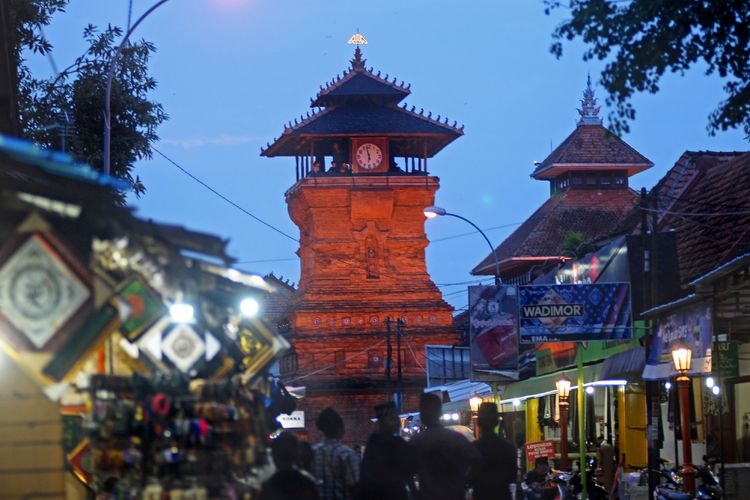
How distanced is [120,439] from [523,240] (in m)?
66.1

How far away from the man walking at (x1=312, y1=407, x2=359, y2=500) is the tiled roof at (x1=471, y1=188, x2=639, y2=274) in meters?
59.2

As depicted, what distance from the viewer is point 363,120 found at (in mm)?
84750


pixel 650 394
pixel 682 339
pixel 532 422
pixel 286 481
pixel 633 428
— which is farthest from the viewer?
pixel 532 422

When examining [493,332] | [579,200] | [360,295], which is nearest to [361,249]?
[360,295]

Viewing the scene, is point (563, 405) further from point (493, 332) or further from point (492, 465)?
point (492, 465)

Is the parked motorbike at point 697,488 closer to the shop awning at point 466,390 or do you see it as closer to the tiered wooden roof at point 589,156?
the shop awning at point 466,390

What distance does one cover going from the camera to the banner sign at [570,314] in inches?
1117

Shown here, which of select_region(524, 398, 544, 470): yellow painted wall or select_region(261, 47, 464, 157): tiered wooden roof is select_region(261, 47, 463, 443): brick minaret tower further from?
select_region(524, 398, 544, 470): yellow painted wall

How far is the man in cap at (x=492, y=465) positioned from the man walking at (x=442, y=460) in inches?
26.3

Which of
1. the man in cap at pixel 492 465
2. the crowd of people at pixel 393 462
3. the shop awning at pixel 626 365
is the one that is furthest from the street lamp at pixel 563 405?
A: the crowd of people at pixel 393 462

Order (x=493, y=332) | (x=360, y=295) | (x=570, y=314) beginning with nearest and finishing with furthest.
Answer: (x=570, y=314) < (x=493, y=332) < (x=360, y=295)

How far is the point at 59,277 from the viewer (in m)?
7.70

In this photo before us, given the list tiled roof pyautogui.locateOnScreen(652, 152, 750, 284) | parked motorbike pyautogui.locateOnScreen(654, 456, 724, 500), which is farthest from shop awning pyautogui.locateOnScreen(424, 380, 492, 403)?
parked motorbike pyautogui.locateOnScreen(654, 456, 724, 500)

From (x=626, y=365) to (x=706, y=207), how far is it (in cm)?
661
